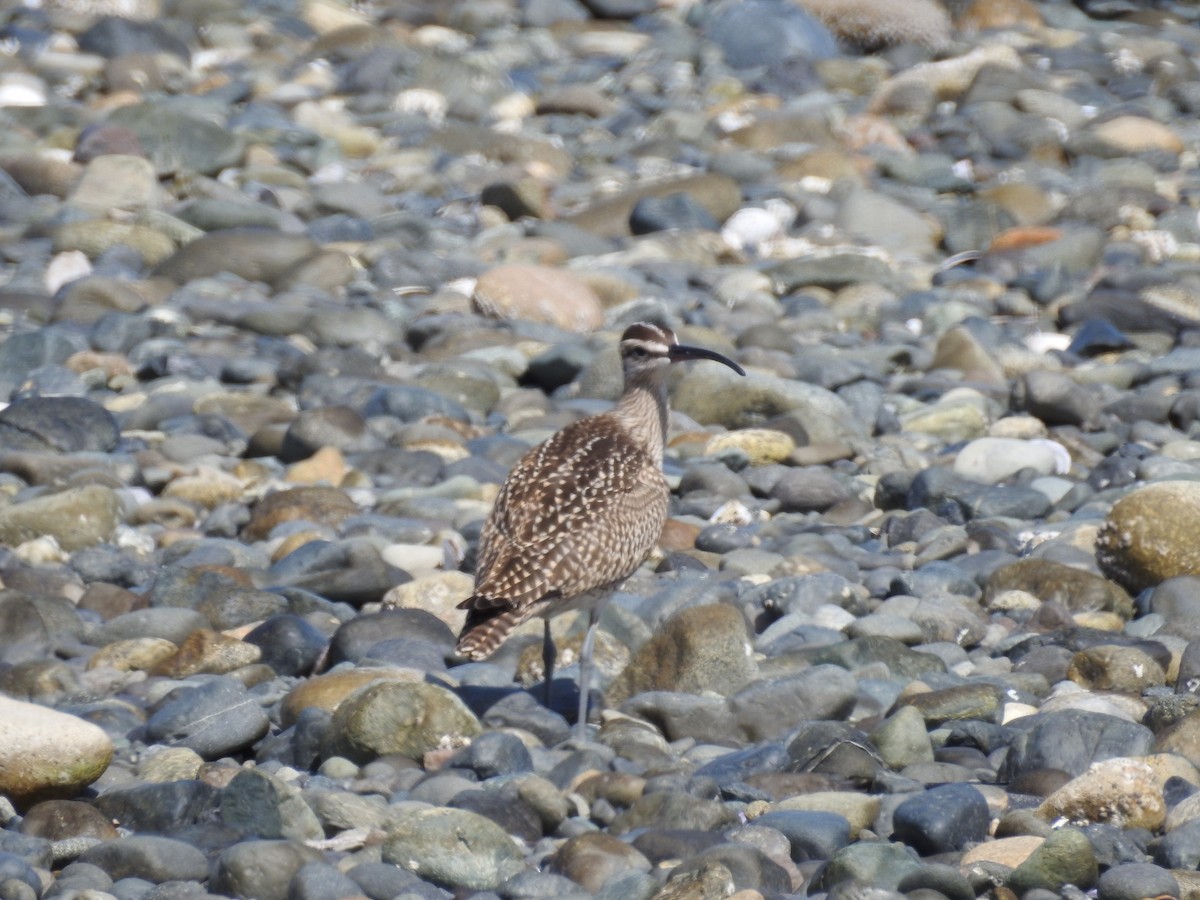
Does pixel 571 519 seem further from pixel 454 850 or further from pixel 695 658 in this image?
pixel 454 850

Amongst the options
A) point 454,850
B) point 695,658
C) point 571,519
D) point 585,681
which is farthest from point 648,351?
point 454,850

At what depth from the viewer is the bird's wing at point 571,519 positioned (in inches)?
283

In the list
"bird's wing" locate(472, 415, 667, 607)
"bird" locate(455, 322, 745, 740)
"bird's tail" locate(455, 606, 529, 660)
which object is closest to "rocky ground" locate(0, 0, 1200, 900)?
"bird's tail" locate(455, 606, 529, 660)

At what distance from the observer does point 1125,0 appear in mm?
28438

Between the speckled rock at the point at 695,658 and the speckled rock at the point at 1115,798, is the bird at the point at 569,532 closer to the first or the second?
the speckled rock at the point at 695,658

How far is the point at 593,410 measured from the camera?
12734 mm

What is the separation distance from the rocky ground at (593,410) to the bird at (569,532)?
33 cm

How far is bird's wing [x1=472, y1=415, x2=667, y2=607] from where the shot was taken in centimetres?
720

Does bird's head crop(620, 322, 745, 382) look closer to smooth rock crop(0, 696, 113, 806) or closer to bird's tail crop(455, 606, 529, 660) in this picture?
bird's tail crop(455, 606, 529, 660)

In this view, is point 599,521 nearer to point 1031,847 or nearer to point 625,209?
point 1031,847

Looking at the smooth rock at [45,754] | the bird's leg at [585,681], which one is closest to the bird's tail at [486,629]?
the bird's leg at [585,681]

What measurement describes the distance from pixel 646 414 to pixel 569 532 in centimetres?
130

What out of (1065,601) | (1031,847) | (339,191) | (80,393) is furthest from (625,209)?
(1031,847)

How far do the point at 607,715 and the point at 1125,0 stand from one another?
23811 millimetres
